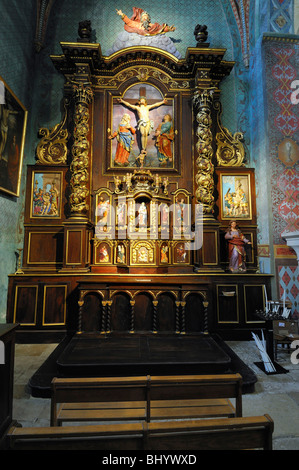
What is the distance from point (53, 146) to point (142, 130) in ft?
8.56

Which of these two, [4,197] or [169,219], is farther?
[169,219]

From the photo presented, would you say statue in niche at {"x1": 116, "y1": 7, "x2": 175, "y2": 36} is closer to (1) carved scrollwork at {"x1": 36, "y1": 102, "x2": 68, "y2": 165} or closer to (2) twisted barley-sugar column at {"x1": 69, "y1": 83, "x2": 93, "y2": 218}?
(2) twisted barley-sugar column at {"x1": 69, "y1": 83, "x2": 93, "y2": 218}

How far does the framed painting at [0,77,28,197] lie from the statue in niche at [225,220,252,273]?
561 centimetres

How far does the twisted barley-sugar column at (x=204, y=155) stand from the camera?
24.5 feet

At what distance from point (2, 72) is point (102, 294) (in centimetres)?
568

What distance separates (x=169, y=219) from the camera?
304 inches

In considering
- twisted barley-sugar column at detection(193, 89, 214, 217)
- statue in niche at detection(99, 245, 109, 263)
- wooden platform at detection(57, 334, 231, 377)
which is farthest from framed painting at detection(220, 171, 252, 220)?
wooden platform at detection(57, 334, 231, 377)

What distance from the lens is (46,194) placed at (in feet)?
25.1

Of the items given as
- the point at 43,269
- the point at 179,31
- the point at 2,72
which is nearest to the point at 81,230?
the point at 43,269

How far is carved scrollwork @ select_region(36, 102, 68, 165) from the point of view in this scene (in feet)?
25.6

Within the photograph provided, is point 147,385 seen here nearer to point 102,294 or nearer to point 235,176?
point 102,294

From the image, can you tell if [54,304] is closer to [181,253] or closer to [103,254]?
[103,254]

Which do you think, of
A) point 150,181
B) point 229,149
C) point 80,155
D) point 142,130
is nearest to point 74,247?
point 80,155

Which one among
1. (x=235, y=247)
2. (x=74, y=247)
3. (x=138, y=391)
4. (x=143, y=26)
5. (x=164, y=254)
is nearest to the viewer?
(x=138, y=391)
